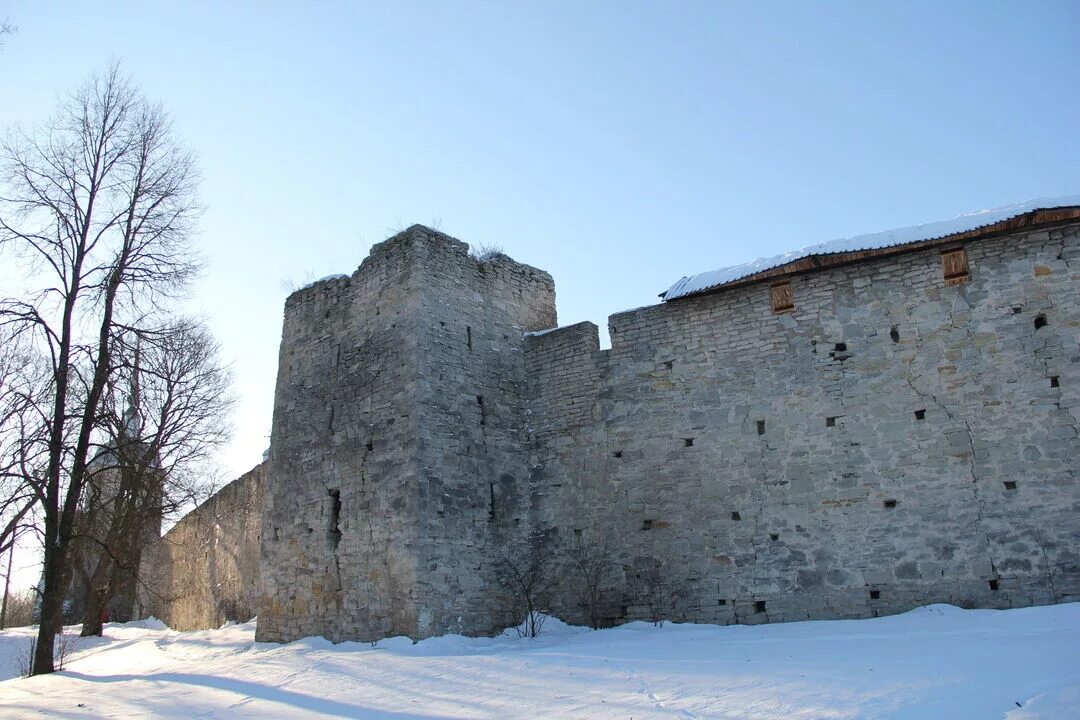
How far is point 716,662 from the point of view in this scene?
7301 millimetres

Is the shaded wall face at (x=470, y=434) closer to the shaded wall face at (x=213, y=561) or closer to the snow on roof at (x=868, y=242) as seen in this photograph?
the snow on roof at (x=868, y=242)

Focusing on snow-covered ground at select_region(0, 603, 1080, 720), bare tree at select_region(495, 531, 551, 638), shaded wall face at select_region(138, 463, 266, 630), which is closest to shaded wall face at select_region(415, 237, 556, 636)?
bare tree at select_region(495, 531, 551, 638)

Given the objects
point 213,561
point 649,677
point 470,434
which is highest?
point 470,434

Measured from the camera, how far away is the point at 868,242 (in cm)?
1016

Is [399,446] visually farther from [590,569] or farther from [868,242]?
[868,242]

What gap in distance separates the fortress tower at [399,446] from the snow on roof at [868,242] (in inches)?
111

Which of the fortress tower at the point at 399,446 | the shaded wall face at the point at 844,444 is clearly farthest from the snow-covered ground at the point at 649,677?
the fortress tower at the point at 399,446

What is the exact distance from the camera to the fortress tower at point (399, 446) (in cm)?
1024

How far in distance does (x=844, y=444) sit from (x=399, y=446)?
5.64 m

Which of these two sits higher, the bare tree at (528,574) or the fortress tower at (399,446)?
the fortress tower at (399,446)

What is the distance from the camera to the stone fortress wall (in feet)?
29.5

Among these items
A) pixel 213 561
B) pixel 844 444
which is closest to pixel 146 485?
pixel 213 561

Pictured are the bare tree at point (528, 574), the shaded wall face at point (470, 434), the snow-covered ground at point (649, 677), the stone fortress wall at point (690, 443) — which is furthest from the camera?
the bare tree at point (528, 574)

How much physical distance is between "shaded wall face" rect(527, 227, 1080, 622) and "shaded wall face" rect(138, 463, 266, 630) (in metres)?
6.97
